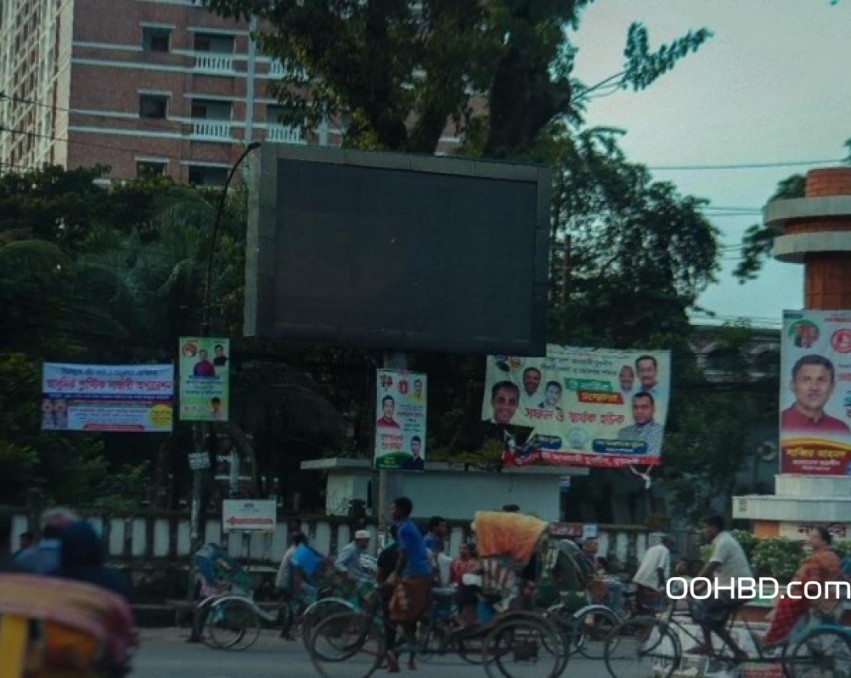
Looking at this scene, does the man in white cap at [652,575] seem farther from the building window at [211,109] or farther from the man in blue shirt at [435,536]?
the building window at [211,109]

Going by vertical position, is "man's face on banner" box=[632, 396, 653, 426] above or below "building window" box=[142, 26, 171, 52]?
below

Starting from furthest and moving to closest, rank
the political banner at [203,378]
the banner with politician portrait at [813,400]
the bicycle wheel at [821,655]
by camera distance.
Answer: the political banner at [203,378] < the banner with politician portrait at [813,400] < the bicycle wheel at [821,655]

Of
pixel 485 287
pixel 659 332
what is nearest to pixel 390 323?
pixel 485 287

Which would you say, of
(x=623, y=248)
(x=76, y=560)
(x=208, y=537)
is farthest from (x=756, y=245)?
(x=76, y=560)

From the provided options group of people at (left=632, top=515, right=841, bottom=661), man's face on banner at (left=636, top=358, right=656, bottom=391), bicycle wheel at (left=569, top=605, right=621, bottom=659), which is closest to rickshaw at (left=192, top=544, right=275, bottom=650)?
bicycle wheel at (left=569, top=605, right=621, bottom=659)

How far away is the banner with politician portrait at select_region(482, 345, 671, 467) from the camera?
28953mm

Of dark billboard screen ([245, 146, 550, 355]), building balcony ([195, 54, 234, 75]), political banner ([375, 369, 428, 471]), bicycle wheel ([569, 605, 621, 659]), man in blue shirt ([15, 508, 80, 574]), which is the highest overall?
building balcony ([195, 54, 234, 75])

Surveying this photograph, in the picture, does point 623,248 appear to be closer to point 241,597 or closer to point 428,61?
point 428,61

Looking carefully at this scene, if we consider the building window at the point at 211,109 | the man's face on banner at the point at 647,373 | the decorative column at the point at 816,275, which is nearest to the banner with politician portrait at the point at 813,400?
the decorative column at the point at 816,275

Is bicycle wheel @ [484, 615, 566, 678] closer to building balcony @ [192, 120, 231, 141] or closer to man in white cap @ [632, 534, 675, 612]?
man in white cap @ [632, 534, 675, 612]

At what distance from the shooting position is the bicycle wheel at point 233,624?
20406mm

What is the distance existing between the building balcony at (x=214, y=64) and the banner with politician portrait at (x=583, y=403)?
140 feet

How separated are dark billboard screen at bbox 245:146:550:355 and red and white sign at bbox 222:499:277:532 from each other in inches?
98.4

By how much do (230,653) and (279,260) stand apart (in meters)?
6.88
